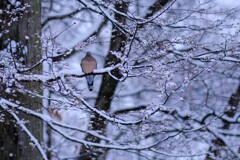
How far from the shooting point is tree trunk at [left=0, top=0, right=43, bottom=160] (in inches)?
209

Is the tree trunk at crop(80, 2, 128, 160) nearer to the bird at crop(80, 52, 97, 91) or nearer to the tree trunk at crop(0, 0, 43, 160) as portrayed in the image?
the bird at crop(80, 52, 97, 91)

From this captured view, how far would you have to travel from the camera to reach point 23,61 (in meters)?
5.30

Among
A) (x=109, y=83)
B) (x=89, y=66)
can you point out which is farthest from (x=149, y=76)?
(x=109, y=83)

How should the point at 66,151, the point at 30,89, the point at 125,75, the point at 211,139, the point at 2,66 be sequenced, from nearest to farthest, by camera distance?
the point at 125,75
the point at 2,66
the point at 30,89
the point at 211,139
the point at 66,151

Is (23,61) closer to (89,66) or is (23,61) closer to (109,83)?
(89,66)

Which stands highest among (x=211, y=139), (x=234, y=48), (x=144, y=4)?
(x=144, y=4)

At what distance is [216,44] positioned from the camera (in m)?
5.55

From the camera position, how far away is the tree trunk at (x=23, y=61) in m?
5.30

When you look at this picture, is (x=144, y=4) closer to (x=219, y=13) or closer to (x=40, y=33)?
(x=219, y=13)

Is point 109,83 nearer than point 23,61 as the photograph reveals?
No

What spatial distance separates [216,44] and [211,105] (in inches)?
109

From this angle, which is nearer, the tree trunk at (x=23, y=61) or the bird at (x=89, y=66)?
the bird at (x=89, y=66)

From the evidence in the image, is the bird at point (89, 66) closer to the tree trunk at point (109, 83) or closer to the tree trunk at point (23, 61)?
the tree trunk at point (109, 83)

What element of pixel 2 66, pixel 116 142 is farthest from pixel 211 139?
pixel 2 66
